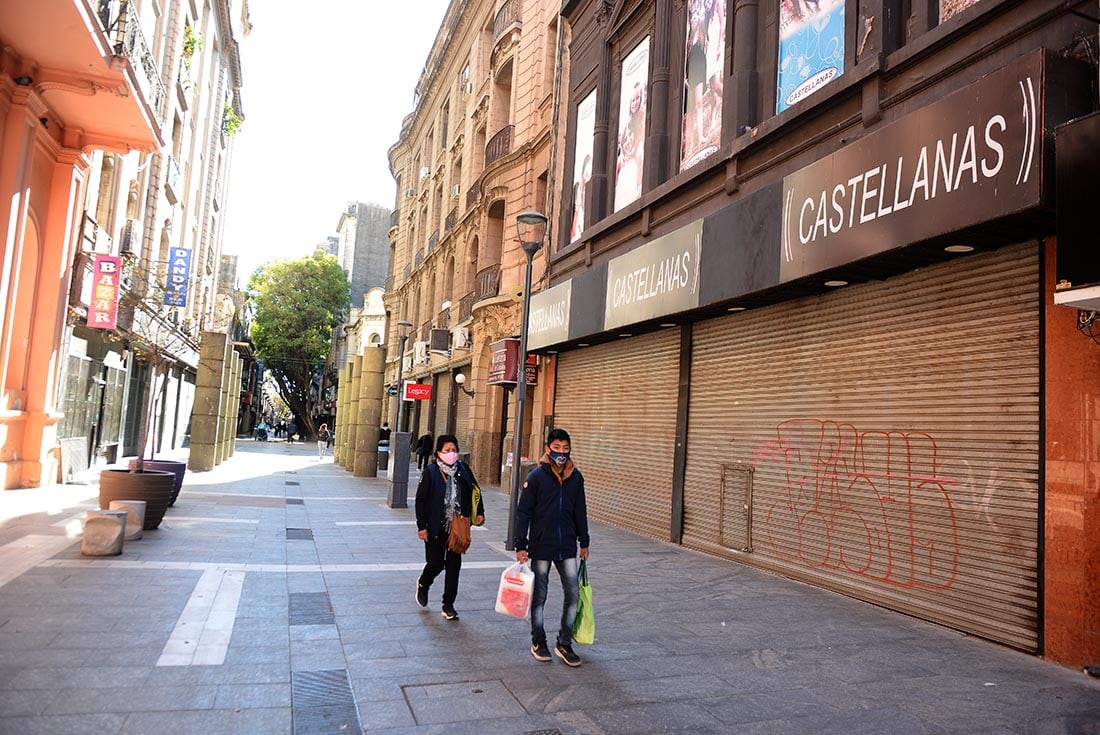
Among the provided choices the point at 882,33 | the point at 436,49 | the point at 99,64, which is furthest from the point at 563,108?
the point at 436,49

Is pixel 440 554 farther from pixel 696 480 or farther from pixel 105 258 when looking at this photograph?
pixel 105 258

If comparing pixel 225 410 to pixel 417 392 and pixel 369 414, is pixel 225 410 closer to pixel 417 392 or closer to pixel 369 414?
pixel 369 414

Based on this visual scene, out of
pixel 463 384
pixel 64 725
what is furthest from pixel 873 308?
pixel 463 384

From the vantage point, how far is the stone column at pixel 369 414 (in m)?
21.8

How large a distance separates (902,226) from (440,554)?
16.3 feet

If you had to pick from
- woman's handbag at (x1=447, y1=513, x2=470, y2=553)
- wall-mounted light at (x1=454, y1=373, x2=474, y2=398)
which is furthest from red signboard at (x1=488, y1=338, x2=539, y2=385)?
woman's handbag at (x1=447, y1=513, x2=470, y2=553)

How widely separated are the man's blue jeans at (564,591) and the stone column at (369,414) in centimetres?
1688

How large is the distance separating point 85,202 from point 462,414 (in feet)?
41.7

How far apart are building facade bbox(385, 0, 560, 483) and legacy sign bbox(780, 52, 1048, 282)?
10.7 meters

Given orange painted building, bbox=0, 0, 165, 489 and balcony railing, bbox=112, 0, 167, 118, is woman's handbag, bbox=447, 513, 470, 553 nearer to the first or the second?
orange painted building, bbox=0, 0, 165, 489

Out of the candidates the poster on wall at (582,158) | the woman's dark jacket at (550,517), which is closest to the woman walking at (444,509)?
the woman's dark jacket at (550,517)

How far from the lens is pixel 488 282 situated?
72.0 feet

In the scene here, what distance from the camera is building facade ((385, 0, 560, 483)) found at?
20.4 metres

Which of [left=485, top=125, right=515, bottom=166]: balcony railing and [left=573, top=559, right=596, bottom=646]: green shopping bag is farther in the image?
[left=485, top=125, right=515, bottom=166]: balcony railing
